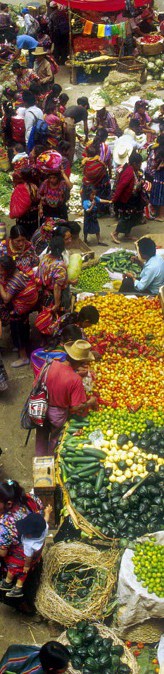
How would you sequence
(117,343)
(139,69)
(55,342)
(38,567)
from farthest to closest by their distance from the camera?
(139,69) → (117,343) → (55,342) → (38,567)

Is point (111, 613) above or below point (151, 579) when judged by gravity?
below

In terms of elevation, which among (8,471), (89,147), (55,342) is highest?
(89,147)

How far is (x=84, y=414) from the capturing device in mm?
6449

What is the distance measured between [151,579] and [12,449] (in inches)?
94.1

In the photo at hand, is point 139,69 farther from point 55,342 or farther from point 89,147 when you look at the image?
point 55,342

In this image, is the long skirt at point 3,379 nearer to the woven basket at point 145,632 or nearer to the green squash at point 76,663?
the woven basket at point 145,632

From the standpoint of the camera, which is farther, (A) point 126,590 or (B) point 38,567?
(B) point 38,567

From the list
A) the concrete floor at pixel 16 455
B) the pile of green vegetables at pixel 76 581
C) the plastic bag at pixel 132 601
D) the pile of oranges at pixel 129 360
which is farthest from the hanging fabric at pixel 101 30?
the plastic bag at pixel 132 601

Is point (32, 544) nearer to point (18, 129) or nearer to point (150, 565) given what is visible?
point (150, 565)

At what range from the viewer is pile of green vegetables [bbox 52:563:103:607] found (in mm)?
5309

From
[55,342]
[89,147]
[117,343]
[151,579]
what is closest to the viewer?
[151,579]

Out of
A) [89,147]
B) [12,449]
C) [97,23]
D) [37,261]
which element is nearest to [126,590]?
[12,449]

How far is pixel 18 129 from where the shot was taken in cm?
1152

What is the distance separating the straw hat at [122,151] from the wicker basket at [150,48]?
604cm
